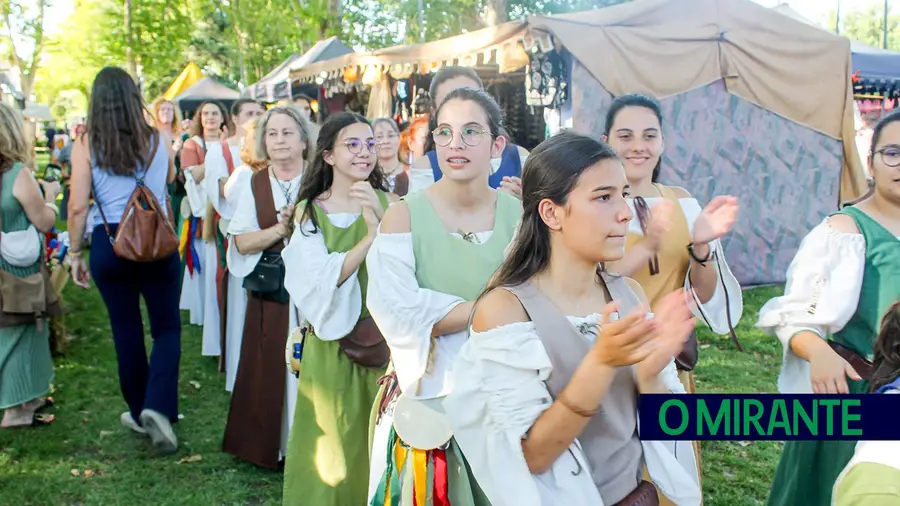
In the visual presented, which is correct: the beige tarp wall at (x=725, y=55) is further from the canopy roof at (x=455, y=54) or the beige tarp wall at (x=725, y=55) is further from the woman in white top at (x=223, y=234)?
the woman in white top at (x=223, y=234)

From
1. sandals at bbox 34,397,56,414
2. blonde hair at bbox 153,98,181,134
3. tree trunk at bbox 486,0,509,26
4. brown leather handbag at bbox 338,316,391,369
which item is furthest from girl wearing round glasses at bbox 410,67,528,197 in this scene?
tree trunk at bbox 486,0,509,26

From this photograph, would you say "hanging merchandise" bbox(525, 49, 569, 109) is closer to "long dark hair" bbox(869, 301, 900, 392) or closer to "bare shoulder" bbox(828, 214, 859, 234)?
"bare shoulder" bbox(828, 214, 859, 234)

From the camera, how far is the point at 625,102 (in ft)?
9.43

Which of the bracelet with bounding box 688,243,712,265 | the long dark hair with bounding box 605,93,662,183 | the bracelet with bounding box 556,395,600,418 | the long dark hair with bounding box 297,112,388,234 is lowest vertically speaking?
the bracelet with bounding box 556,395,600,418

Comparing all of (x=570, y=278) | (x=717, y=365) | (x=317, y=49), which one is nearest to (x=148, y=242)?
(x=570, y=278)

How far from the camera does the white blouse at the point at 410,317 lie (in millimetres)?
2377

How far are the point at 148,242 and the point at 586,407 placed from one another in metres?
3.27

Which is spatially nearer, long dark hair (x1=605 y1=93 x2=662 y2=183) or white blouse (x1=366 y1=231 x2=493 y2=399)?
white blouse (x1=366 y1=231 x2=493 y2=399)

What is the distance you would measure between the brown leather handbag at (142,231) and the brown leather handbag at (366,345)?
149 centimetres

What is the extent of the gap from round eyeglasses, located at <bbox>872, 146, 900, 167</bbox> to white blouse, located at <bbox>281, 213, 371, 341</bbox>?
1979 mm

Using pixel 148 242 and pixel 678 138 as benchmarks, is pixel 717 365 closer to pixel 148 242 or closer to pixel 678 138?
pixel 678 138

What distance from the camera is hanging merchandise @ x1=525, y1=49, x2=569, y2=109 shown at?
820 centimetres

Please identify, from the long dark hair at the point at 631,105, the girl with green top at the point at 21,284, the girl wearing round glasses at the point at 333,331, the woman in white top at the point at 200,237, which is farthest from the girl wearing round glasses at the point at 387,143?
the long dark hair at the point at 631,105

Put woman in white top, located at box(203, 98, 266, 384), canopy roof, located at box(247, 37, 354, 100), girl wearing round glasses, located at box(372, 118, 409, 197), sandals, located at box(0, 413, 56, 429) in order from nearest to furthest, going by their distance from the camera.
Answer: sandals, located at box(0, 413, 56, 429)
woman in white top, located at box(203, 98, 266, 384)
girl wearing round glasses, located at box(372, 118, 409, 197)
canopy roof, located at box(247, 37, 354, 100)
